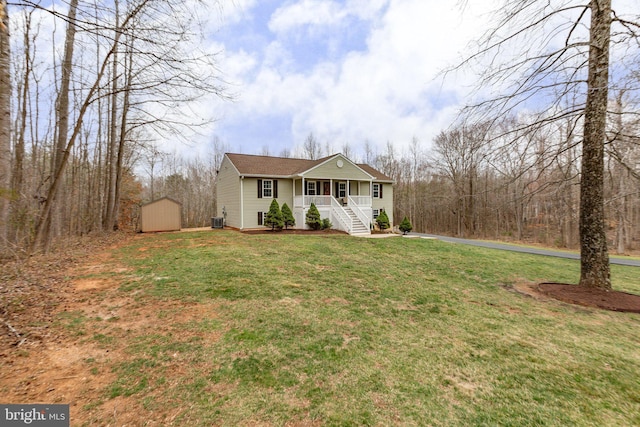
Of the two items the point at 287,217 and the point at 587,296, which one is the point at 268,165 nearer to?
the point at 287,217

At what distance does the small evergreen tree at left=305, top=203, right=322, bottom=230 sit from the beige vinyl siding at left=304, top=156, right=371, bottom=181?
8.02ft

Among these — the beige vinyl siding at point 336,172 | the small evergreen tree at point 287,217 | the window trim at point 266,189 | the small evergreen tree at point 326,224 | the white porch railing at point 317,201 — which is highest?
the beige vinyl siding at point 336,172

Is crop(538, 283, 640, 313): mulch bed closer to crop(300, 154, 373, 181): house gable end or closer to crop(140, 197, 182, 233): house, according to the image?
crop(300, 154, 373, 181): house gable end

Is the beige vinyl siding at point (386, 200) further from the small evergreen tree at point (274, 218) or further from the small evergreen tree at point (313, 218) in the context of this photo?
the small evergreen tree at point (274, 218)

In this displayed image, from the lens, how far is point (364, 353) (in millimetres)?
3141

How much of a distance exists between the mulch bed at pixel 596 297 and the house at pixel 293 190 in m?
9.91

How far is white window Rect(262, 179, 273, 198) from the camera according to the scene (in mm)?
16562

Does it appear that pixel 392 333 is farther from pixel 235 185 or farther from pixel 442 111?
pixel 235 185

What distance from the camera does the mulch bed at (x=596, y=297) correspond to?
488cm

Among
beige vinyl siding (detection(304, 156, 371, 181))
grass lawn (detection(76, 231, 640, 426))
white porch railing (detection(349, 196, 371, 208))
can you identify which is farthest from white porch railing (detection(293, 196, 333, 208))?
grass lawn (detection(76, 231, 640, 426))

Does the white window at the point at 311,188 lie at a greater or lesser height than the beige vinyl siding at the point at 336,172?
lesser

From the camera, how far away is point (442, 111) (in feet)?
17.5

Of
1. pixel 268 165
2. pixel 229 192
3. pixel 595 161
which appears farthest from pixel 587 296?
pixel 229 192

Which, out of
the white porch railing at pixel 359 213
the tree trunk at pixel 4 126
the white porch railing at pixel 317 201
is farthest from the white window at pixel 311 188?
the tree trunk at pixel 4 126
